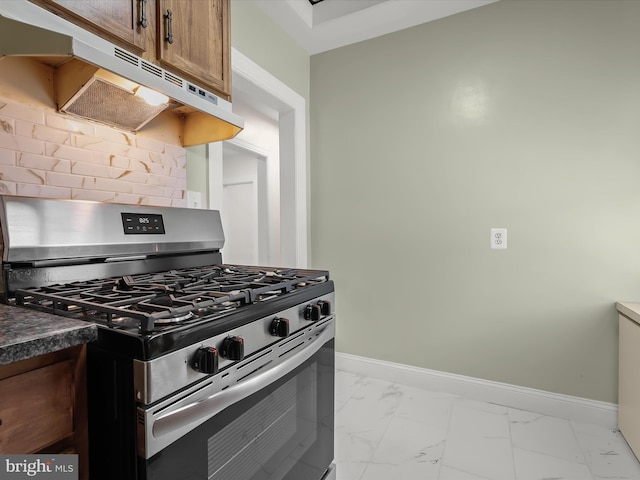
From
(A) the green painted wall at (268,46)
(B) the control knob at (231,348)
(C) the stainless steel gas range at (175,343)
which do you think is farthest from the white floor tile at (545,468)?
(A) the green painted wall at (268,46)

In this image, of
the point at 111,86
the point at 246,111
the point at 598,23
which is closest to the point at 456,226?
the point at 598,23

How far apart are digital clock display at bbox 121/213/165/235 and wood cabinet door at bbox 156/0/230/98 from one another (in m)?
0.55

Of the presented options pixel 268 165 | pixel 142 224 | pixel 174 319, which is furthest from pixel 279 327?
pixel 268 165

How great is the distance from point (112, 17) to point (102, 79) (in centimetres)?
18

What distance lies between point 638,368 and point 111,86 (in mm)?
2414

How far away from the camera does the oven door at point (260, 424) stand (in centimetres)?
70

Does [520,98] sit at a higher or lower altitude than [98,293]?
higher

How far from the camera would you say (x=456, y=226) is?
2.22 meters

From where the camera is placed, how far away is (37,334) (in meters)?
0.61

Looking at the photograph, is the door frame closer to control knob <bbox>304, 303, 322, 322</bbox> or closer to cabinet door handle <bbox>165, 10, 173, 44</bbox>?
cabinet door handle <bbox>165, 10, 173, 44</bbox>

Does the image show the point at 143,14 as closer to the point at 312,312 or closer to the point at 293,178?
the point at 312,312

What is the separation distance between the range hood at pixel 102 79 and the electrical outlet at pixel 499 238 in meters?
1.60

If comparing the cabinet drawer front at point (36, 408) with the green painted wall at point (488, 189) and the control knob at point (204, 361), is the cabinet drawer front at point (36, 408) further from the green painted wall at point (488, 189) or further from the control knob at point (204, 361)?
the green painted wall at point (488, 189)

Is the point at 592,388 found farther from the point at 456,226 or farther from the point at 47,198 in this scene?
the point at 47,198
